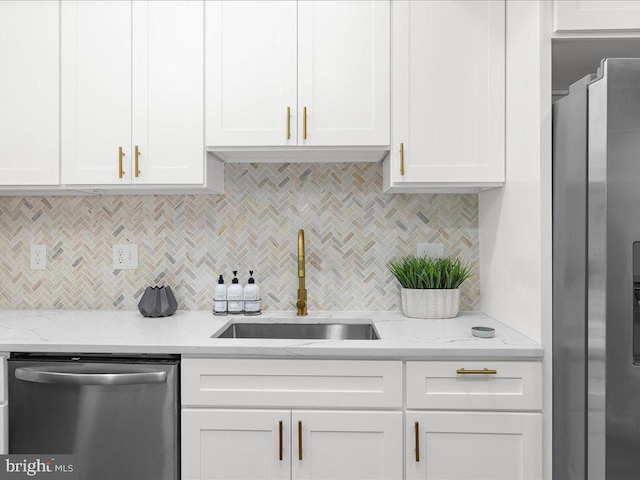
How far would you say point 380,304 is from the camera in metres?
2.16

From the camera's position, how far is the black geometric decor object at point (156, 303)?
6.54 ft

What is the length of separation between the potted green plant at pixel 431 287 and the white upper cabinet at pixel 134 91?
992 mm

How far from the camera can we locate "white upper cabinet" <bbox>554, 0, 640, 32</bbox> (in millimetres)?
1472

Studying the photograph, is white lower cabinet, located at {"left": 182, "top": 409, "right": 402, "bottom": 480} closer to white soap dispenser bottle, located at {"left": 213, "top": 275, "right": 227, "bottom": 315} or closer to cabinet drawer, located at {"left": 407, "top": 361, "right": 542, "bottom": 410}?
cabinet drawer, located at {"left": 407, "top": 361, "right": 542, "bottom": 410}

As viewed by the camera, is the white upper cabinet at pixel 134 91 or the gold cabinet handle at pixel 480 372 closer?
the gold cabinet handle at pixel 480 372

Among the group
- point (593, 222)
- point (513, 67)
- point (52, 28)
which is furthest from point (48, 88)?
point (593, 222)

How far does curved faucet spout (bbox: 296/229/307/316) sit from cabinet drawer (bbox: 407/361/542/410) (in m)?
0.68

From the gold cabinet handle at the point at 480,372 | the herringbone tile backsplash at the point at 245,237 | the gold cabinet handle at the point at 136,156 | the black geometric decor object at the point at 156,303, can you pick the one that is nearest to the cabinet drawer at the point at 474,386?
the gold cabinet handle at the point at 480,372

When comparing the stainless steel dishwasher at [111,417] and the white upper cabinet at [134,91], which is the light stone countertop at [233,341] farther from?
the white upper cabinet at [134,91]

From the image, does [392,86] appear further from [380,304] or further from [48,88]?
[48,88]

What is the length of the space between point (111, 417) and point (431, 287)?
133 centimetres

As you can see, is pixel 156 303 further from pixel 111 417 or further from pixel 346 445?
pixel 346 445

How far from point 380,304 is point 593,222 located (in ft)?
3.43

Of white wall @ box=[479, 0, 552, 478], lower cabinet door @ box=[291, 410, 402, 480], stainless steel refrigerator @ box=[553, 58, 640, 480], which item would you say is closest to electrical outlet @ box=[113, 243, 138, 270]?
lower cabinet door @ box=[291, 410, 402, 480]
